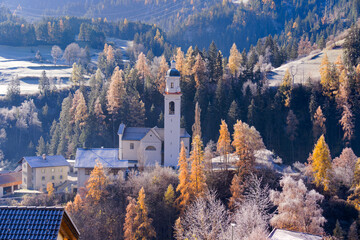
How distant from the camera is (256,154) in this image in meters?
48.0

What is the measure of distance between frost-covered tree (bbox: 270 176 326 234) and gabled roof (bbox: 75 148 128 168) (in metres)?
16.2

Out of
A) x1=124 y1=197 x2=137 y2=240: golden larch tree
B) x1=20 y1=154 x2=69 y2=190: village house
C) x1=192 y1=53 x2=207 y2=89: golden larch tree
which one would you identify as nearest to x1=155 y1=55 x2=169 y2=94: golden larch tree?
x1=192 y1=53 x2=207 y2=89: golden larch tree

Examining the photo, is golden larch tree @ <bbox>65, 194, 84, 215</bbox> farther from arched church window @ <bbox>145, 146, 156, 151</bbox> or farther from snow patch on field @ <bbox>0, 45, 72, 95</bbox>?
snow patch on field @ <bbox>0, 45, 72, 95</bbox>

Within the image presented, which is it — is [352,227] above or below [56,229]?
below

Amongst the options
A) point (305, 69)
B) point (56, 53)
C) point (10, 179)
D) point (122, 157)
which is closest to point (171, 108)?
point (122, 157)

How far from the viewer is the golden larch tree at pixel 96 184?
42375 mm

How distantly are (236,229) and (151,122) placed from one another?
107 ft

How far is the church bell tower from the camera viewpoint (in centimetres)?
4841

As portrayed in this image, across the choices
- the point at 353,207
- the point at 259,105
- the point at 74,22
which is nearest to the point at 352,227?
the point at 353,207

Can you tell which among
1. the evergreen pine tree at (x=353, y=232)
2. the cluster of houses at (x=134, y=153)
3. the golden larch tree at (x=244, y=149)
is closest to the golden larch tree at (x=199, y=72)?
the cluster of houses at (x=134, y=153)

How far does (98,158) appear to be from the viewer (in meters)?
47.9

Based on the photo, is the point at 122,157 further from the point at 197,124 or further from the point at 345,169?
the point at 345,169

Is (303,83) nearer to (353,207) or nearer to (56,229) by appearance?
(353,207)

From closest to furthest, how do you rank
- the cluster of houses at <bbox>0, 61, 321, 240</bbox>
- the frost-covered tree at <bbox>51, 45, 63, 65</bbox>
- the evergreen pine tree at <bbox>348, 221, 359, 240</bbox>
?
the evergreen pine tree at <bbox>348, 221, 359, 240</bbox>, the cluster of houses at <bbox>0, 61, 321, 240</bbox>, the frost-covered tree at <bbox>51, 45, 63, 65</bbox>
